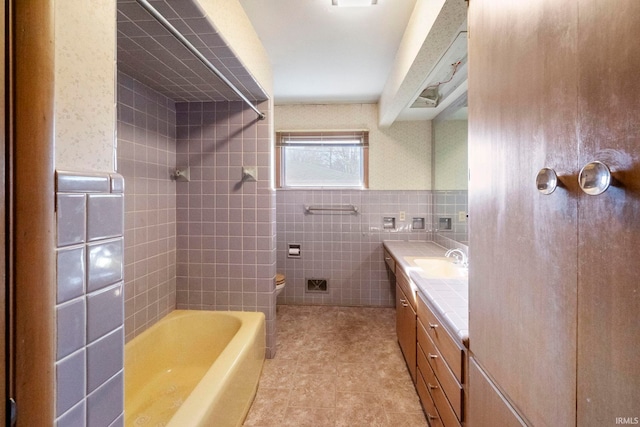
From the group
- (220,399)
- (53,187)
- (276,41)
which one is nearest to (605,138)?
(53,187)

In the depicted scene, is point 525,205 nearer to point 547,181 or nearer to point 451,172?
point 547,181

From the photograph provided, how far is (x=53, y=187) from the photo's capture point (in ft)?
1.66

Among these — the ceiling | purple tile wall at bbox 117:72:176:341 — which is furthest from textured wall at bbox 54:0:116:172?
purple tile wall at bbox 117:72:176:341

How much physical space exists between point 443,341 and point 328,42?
206 centimetres

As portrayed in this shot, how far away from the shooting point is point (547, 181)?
56 cm

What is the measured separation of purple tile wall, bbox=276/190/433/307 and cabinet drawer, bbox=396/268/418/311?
36.8 inches

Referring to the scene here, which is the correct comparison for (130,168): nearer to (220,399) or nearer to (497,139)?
(220,399)

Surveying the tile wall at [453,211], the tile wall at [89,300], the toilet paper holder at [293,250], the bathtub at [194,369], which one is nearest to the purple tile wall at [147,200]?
the bathtub at [194,369]

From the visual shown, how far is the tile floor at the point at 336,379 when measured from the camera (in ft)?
5.33

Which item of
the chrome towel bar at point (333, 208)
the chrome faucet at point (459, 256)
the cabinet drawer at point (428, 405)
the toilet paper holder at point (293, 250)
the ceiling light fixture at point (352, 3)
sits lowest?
the cabinet drawer at point (428, 405)

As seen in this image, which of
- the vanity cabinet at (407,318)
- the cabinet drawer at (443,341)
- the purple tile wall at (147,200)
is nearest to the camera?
the cabinet drawer at (443,341)

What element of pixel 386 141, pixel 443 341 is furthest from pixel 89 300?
pixel 386 141

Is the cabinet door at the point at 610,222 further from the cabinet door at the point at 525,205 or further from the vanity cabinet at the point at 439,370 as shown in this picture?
the vanity cabinet at the point at 439,370

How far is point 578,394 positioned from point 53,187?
105 cm
